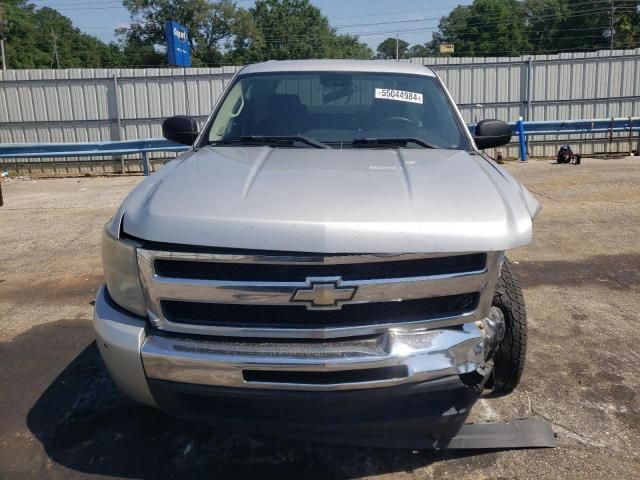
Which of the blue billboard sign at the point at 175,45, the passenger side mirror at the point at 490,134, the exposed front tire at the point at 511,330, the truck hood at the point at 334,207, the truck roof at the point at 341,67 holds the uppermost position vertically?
the blue billboard sign at the point at 175,45

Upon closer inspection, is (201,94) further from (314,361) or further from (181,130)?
(314,361)

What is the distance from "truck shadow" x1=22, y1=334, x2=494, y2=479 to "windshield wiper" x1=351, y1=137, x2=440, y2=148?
1.70 meters

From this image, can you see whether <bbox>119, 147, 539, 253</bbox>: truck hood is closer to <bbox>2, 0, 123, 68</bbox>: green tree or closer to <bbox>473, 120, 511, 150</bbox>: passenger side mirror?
<bbox>473, 120, 511, 150</bbox>: passenger side mirror

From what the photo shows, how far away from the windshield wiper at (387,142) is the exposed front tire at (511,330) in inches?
34.6

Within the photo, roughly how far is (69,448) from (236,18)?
56177 mm

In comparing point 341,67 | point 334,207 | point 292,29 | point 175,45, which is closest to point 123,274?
point 334,207

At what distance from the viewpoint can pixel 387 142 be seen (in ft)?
11.0

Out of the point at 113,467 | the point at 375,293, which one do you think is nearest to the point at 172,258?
the point at 375,293

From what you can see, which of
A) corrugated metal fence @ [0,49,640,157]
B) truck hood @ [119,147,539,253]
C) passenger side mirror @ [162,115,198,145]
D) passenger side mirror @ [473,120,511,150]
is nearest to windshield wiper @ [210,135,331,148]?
truck hood @ [119,147,539,253]

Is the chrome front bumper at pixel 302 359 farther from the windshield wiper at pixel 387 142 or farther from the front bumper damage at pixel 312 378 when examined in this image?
the windshield wiper at pixel 387 142

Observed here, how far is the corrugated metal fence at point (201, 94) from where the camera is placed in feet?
52.4

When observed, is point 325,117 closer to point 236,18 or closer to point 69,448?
point 69,448

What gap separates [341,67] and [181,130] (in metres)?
1.24

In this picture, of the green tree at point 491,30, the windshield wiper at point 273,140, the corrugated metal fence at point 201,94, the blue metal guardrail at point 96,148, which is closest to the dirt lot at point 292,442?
the windshield wiper at point 273,140
